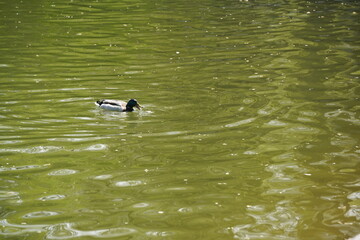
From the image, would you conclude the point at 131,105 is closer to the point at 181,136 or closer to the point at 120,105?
the point at 120,105

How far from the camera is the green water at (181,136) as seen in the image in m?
10.3

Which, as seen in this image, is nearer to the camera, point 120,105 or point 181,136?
point 181,136

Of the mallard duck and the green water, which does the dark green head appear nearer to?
the mallard duck

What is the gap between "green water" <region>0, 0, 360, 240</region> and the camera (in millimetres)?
10297

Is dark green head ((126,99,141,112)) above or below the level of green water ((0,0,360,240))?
above

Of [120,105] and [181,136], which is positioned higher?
[120,105]

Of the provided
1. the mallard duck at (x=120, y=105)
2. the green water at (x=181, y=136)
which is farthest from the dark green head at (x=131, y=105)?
the green water at (x=181, y=136)

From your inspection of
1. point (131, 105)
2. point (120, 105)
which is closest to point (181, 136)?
point (131, 105)

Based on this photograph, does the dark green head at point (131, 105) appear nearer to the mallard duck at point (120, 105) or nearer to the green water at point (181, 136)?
the mallard duck at point (120, 105)

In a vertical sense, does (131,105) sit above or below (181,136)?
above

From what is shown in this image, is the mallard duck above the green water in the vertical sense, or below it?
above

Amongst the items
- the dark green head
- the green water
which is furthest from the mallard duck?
the green water

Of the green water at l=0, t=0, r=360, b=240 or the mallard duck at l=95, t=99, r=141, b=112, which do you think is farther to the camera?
the mallard duck at l=95, t=99, r=141, b=112

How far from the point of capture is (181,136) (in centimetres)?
1402
